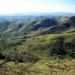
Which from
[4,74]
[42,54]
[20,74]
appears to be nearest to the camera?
[4,74]

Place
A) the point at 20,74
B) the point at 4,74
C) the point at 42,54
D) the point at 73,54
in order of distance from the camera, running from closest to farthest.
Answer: the point at 4,74 → the point at 20,74 → the point at 73,54 → the point at 42,54

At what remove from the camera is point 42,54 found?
19038 cm

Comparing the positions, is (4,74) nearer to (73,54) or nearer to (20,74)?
(20,74)

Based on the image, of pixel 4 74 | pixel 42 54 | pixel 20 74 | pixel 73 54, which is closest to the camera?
pixel 4 74

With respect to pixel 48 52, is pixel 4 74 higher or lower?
higher

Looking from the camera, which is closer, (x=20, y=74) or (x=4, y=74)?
(x=4, y=74)

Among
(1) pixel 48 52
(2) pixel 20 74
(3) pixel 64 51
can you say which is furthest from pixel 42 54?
(2) pixel 20 74

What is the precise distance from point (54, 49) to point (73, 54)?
25.7m

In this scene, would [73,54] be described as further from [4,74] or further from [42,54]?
[4,74]

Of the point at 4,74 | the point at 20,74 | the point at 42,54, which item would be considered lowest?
the point at 42,54

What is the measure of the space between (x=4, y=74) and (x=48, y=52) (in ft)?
582

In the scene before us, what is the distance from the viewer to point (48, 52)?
637 ft

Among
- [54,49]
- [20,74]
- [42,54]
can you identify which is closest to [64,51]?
[54,49]

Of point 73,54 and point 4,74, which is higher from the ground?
point 4,74
